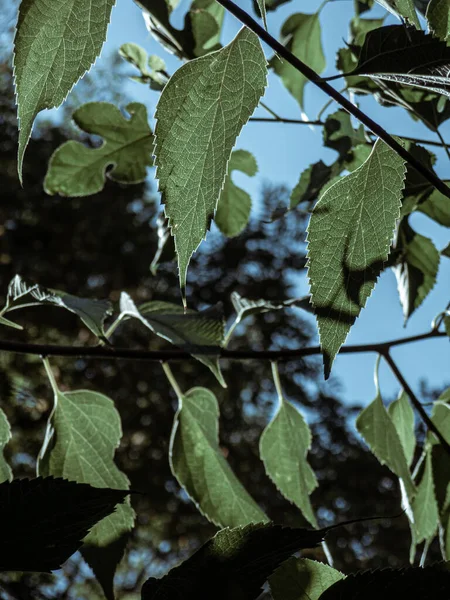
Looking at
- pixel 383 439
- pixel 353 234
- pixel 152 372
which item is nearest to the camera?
pixel 353 234

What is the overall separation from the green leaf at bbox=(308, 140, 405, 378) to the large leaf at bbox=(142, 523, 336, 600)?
115mm

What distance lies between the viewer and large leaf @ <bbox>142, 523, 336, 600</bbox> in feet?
0.67

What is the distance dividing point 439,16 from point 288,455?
350mm

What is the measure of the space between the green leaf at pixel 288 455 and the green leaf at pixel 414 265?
125mm

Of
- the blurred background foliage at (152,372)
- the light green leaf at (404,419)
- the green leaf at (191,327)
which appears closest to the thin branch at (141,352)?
the green leaf at (191,327)

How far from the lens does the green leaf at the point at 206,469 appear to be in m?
0.50

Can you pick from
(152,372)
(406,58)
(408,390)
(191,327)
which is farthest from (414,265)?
(152,372)

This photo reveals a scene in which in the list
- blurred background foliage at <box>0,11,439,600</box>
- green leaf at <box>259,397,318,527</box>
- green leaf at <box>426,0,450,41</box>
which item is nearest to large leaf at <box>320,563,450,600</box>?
green leaf at <box>426,0,450,41</box>

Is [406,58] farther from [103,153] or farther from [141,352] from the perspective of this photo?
[103,153]

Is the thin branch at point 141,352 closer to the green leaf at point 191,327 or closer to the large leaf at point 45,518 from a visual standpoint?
the green leaf at point 191,327

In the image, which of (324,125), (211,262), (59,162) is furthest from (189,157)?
(211,262)

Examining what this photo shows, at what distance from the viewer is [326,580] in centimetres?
23

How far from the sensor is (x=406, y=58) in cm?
29

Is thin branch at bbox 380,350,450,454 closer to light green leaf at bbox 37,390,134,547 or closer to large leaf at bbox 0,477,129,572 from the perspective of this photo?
light green leaf at bbox 37,390,134,547
